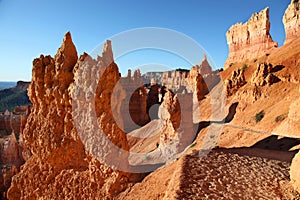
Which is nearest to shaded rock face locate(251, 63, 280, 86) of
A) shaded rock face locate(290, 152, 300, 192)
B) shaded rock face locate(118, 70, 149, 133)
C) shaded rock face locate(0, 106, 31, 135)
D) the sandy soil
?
shaded rock face locate(118, 70, 149, 133)

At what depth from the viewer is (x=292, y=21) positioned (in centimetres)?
5178

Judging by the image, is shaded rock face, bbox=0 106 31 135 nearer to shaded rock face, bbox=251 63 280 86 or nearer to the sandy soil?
shaded rock face, bbox=251 63 280 86

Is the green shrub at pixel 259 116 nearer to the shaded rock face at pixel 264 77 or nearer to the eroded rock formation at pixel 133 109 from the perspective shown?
the shaded rock face at pixel 264 77

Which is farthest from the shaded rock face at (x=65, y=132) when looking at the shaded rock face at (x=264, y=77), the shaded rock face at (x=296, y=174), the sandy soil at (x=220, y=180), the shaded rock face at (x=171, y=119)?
the shaded rock face at (x=264, y=77)

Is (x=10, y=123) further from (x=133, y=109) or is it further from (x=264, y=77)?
(x=264, y=77)

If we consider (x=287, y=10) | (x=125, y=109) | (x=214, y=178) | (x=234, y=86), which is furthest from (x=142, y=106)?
(x=287, y=10)

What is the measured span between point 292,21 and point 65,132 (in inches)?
2253

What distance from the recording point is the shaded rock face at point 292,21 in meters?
50.9

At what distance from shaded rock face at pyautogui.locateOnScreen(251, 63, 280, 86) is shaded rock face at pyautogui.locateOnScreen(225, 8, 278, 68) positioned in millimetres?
25634

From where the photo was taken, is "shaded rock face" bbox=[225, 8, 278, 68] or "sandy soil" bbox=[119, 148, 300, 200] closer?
"sandy soil" bbox=[119, 148, 300, 200]

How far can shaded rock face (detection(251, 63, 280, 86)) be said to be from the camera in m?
30.4

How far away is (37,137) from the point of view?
13.8 meters

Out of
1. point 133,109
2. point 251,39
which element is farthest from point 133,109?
point 251,39

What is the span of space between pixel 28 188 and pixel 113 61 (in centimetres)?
925
